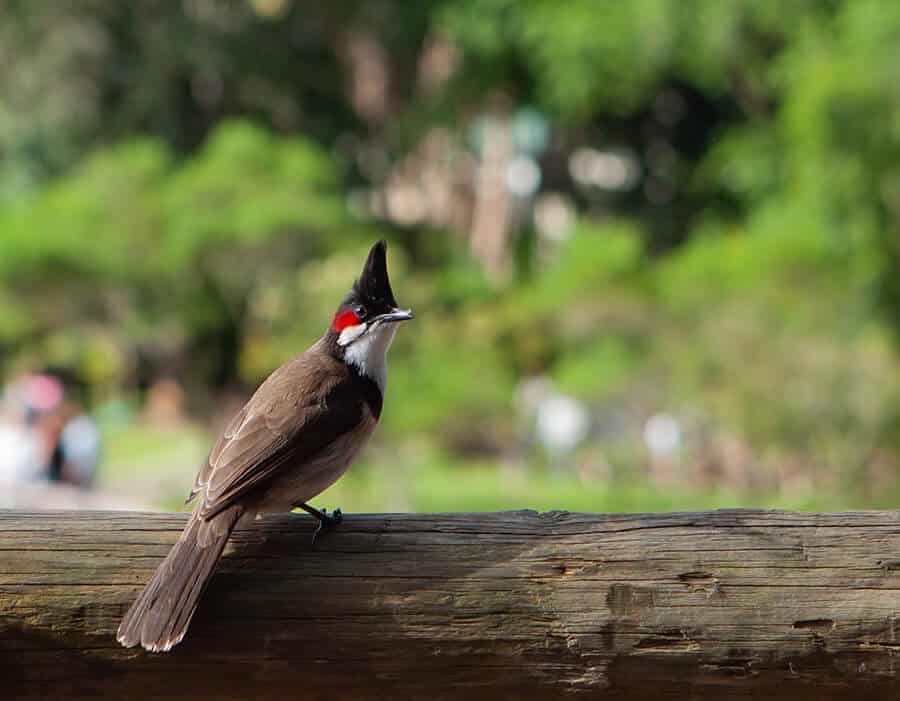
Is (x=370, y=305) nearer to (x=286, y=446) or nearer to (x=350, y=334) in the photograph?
(x=350, y=334)

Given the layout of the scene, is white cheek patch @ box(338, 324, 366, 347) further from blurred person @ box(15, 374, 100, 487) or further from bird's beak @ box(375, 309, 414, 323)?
blurred person @ box(15, 374, 100, 487)

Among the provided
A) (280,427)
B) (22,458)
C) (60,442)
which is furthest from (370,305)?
(22,458)

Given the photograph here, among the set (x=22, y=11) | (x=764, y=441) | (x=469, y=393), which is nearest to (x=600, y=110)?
(x=22, y=11)

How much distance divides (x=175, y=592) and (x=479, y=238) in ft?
96.4

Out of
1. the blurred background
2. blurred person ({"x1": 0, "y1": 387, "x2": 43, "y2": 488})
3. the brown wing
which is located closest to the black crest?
the brown wing

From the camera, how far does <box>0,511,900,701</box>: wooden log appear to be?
2.39m

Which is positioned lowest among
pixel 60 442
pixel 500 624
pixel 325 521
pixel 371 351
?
pixel 500 624

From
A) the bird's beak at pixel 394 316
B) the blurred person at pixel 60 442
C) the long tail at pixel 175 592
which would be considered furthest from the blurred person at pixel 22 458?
the long tail at pixel 175 592

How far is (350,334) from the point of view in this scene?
3375mm

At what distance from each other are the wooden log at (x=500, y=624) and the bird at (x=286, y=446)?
7cm

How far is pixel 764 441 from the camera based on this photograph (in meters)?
15.3

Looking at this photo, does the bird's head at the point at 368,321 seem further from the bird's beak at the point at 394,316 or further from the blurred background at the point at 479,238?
the blurred background at the point at 479,238

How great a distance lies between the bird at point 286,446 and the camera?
2365 millimetres

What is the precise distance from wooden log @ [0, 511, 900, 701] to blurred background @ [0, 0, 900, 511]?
6022 mm
